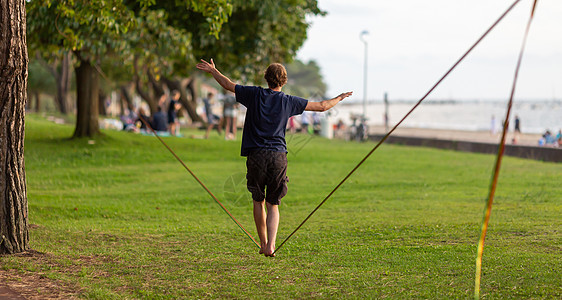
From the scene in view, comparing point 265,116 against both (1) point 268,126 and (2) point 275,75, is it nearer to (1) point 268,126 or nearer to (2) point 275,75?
(1) point 268,126

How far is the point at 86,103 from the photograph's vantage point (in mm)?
18984

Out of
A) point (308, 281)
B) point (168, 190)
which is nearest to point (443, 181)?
point (168, 190)

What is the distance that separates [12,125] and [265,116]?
2.77 m

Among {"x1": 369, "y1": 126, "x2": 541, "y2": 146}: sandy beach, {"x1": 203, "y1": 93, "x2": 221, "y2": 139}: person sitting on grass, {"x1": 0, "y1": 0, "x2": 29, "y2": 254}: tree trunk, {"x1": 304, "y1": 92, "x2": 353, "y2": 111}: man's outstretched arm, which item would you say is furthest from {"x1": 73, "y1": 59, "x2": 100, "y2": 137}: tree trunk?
{"x1": 369, "y1": 126, "x2": 541, "y2": 146}: sandy beach

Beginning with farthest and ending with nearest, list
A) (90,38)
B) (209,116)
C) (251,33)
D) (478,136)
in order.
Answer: (478,136) → (209,116) → (251,33) → (90,38)

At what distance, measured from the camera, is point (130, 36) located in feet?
54.1

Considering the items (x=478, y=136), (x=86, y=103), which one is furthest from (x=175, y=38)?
(x=478, y=136)

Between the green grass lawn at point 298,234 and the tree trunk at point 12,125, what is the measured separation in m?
0.39

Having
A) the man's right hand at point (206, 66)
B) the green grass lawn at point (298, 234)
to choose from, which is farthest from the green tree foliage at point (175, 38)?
the man's right hand at point (206, 66)

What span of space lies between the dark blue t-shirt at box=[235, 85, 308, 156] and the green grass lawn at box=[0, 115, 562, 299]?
1.22 m

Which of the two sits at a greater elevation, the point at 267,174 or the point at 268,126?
the point at 268,126

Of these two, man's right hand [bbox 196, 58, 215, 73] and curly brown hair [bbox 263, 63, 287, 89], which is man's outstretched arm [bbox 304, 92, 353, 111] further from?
man's right hand [bbox 196, 58, 215, 73]

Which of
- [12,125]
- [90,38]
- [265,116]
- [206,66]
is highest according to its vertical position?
[90,38]

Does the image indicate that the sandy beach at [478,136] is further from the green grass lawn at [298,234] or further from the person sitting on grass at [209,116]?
the green grass lawn at [298,234]
